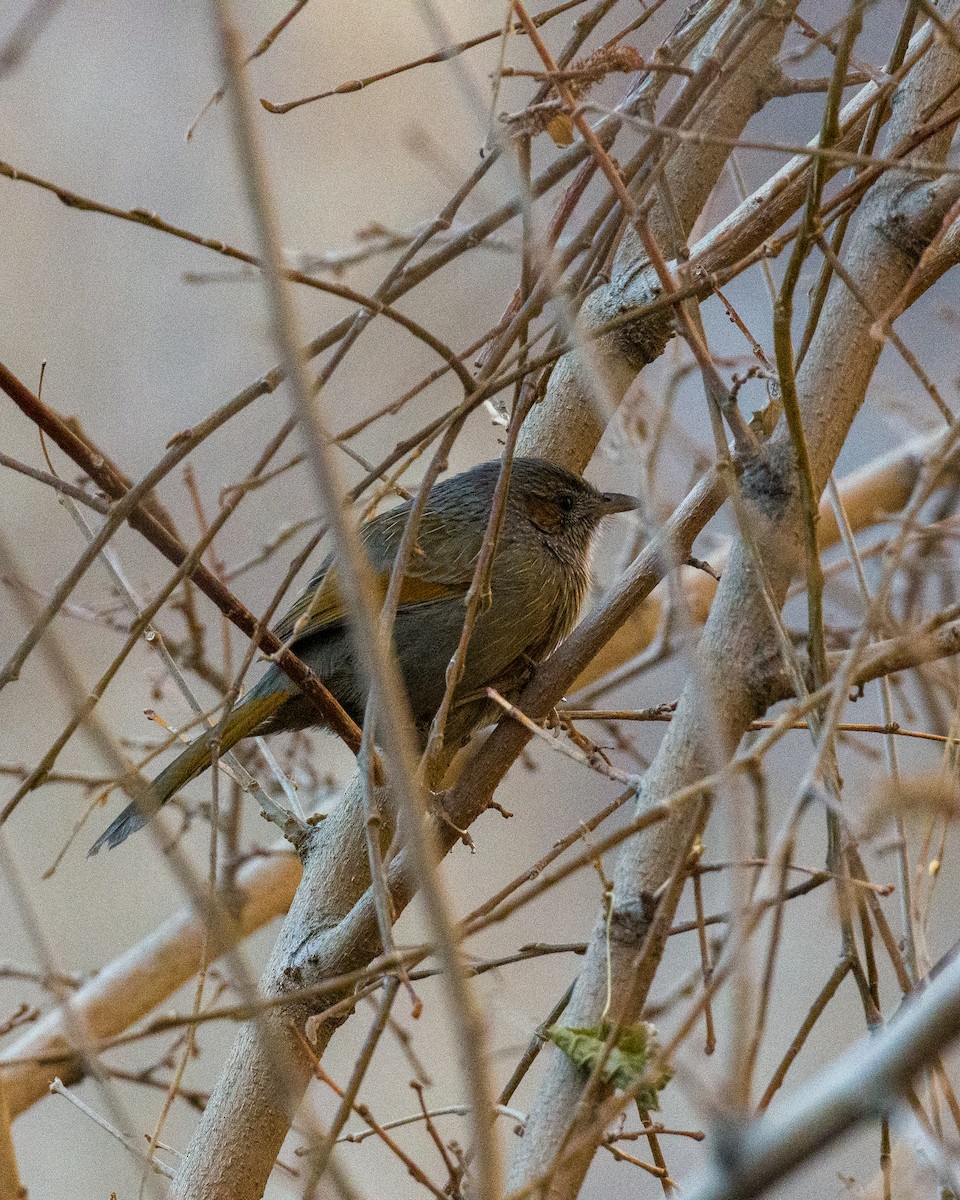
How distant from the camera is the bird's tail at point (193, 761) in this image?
3146 mm

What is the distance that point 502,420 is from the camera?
3.27 metres

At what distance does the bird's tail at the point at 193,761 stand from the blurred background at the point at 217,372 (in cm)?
225

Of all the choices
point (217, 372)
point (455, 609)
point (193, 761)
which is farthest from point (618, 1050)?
point (217, 372)

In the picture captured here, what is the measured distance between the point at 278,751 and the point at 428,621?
2225 mm

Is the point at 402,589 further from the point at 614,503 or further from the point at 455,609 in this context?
the point at 614,503

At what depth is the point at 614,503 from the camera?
155 inches

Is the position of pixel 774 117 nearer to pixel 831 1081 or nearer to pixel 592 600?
pixel 592 600

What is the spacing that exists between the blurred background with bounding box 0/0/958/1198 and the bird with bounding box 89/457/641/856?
1.72m

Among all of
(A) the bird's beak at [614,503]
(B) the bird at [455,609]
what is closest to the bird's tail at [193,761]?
(B) the bird at [455,609]

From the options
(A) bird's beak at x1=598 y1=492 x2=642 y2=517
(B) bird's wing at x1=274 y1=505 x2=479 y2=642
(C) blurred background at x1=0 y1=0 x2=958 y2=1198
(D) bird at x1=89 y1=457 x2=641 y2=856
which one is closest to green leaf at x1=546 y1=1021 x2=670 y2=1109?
(D) bird at x1=89 y1=457 x2=641 y2=856

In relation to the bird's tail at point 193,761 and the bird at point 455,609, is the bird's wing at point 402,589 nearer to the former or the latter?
the bird at point 455,609

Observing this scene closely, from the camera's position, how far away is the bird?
3.29 meters

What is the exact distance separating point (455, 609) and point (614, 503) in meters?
0.69

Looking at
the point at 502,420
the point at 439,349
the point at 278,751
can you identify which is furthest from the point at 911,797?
the point at 278,751
